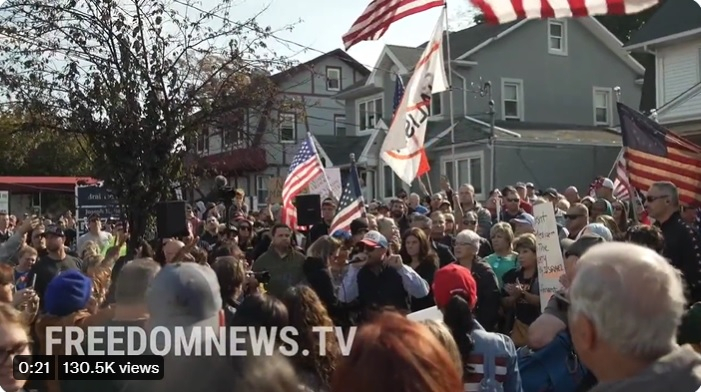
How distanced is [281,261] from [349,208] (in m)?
2.28

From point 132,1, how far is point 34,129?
1.96 metres

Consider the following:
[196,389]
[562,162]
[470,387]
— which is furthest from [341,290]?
[562,162]

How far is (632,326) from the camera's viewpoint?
7.74 ft

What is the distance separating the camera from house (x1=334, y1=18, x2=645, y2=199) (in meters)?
25.5

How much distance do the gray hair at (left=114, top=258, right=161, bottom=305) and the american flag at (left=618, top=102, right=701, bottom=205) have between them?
15.2 feet

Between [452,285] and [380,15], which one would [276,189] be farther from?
[452,285]

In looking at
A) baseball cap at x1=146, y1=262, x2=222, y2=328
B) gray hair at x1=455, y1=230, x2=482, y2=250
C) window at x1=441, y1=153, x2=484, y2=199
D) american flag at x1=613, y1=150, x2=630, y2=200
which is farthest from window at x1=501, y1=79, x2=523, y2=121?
baseball cap at x1=146, y1=262, x2=222, y2=328

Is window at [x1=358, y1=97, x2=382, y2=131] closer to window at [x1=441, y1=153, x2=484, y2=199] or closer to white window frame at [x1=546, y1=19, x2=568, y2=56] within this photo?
window at [x1=441, y1=153, x2=484, y2=199]

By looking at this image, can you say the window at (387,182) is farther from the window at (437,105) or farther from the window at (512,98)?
the window at (512,98)

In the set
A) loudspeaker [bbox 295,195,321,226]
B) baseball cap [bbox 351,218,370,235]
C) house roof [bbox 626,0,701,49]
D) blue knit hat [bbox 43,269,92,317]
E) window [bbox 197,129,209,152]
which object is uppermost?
house roof [bbox 626,0,701,49]

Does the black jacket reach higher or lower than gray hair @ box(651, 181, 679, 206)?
lower

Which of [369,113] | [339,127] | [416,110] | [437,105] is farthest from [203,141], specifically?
[339,127]

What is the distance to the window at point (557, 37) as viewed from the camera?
28781mm

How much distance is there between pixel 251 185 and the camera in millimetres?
27234
